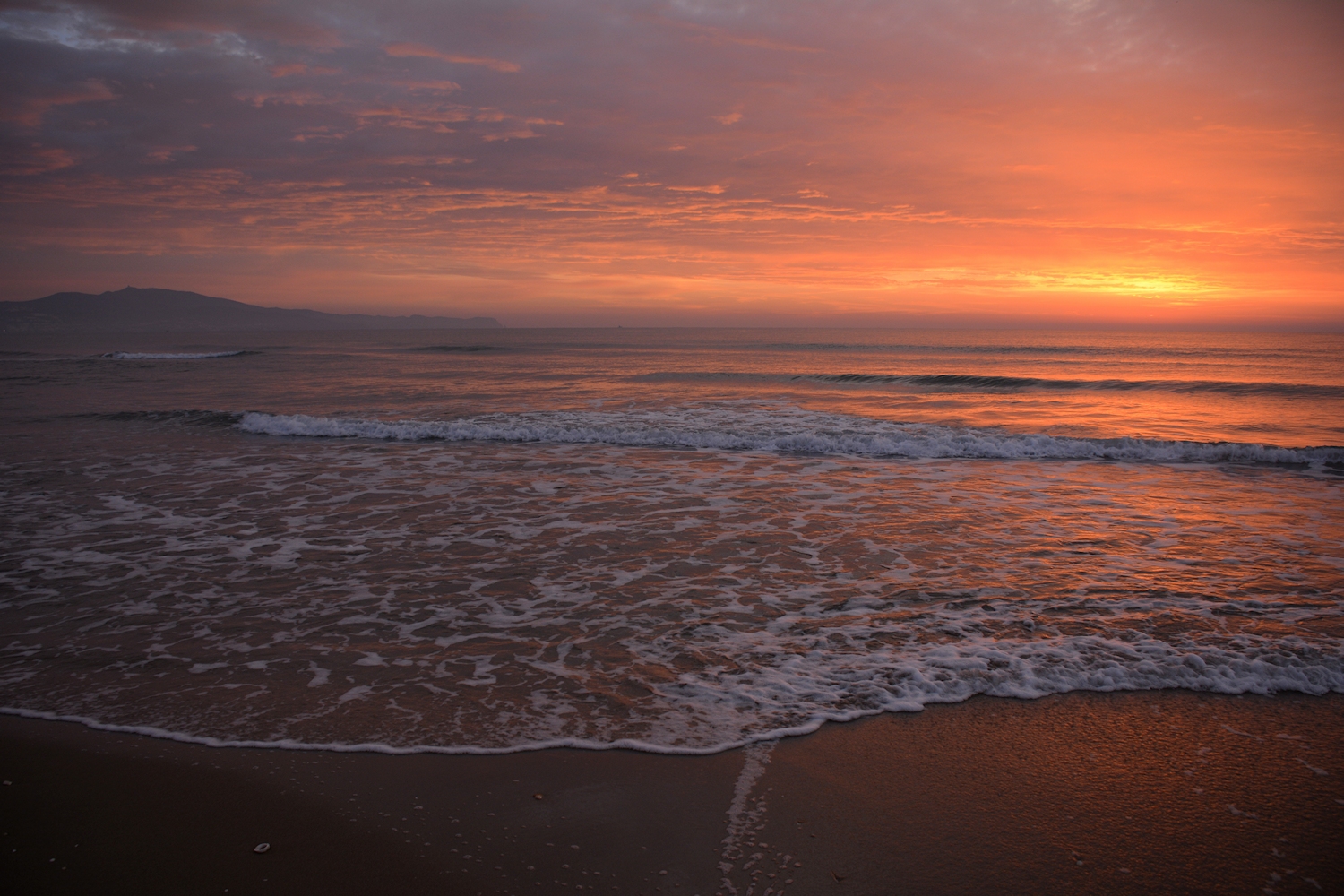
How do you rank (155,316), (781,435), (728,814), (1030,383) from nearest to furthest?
(728,814), (781,435), (1030,383), (155,316)

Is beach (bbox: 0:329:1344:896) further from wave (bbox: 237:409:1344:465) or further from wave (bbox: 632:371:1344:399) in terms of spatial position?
wave (bbox: 632:371:1344:399)

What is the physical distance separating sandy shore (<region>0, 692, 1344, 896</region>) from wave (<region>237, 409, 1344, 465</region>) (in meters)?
10.4

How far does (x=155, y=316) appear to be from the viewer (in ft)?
563

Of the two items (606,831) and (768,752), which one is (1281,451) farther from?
(606,831)

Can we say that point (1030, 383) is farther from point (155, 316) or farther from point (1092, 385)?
point (155, 316)

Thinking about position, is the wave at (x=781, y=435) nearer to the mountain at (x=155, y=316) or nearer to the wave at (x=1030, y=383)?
the wave at (x=1030, y=383)

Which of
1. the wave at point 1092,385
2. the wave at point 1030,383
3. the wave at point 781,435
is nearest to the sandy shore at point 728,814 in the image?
the wave at point 781,435

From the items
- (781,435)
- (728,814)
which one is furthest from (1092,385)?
(728,814)

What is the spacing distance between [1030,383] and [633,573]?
88.7ft

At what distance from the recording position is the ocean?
440 centimetres

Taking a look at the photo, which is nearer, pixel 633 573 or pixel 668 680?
pixel 668 680

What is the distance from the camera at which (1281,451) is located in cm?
1329

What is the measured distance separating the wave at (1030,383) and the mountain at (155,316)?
141752mm

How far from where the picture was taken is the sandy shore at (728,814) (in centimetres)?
291
